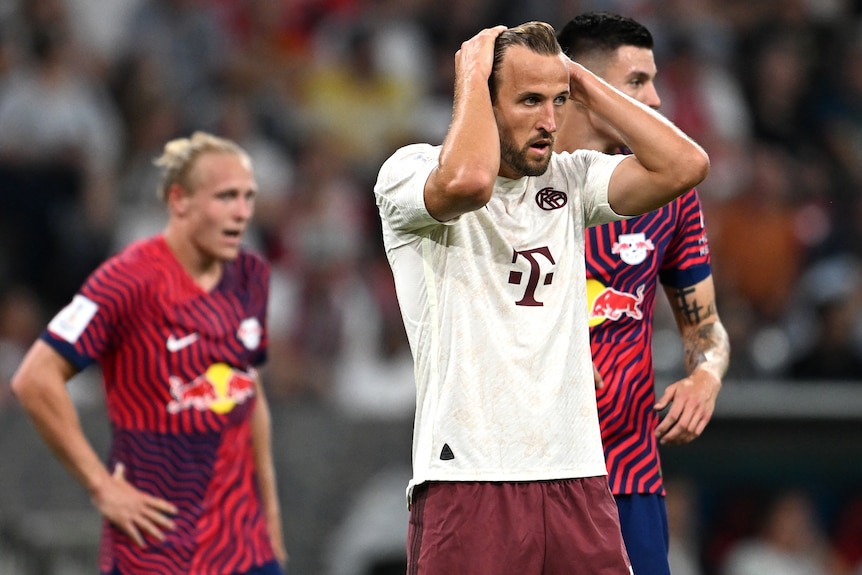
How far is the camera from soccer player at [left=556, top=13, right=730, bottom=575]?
4832mm

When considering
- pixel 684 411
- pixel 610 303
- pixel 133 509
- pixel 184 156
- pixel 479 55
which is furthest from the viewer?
pixel 184 156

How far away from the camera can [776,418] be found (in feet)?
29.3

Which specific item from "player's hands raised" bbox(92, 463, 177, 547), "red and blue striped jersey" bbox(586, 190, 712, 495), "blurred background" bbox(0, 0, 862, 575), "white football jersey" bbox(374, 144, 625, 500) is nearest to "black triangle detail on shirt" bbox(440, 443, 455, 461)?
"white football jersey" bbox(374, 144, 625, 500)

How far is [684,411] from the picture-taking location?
455 centimetres

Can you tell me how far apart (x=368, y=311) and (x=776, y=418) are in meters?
2.90

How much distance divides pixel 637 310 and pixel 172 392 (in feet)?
6.55

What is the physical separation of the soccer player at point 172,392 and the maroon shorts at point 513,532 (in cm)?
197

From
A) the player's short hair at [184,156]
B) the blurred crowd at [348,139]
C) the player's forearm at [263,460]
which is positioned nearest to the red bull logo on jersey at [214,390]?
the player's forearm at [263,460]

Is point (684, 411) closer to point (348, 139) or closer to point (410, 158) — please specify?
point (410, 158)

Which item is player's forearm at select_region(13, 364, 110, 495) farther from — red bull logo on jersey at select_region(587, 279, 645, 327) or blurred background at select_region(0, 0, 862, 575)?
blurred background at select_region(0, 0, 862, 575)

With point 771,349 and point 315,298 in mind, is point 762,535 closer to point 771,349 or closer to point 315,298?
point 771,349

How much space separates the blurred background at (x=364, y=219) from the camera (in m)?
8.88

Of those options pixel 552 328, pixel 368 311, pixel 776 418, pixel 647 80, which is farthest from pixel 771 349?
pixel 552 328

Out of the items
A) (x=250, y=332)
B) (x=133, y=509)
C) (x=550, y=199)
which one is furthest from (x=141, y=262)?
(x=550, y=199)
